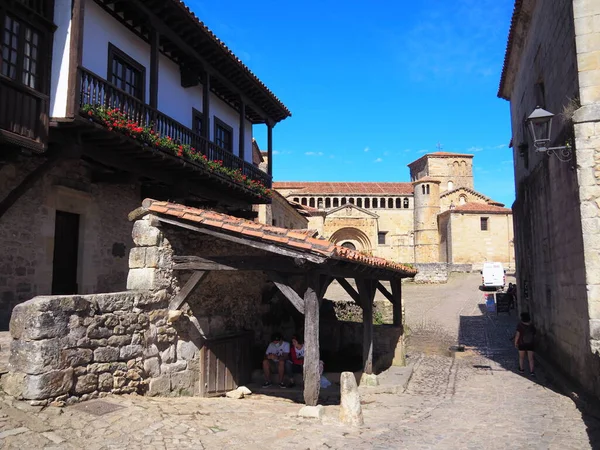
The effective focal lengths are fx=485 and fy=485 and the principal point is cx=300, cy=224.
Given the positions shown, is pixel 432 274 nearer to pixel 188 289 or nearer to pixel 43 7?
pixel 188 289

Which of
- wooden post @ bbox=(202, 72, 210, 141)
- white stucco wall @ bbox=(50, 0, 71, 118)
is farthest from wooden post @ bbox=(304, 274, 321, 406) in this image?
wooden post @ bbox=(202, 72, 210, 141)

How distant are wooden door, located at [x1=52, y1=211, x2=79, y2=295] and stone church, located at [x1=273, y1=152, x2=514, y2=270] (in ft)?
108

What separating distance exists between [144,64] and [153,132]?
8.16 feet

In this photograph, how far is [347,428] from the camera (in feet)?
19.1

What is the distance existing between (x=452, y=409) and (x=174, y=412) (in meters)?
4.14

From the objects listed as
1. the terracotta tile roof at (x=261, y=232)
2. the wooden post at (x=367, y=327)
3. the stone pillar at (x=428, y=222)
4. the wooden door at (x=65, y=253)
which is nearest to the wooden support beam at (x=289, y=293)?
the terracotta tile roof at (x=261, y=232)

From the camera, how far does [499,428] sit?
20.2ft

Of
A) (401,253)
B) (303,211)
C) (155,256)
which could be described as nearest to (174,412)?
(155,256)

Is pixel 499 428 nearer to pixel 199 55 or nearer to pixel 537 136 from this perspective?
pixel 537 136

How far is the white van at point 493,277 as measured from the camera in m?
26.6

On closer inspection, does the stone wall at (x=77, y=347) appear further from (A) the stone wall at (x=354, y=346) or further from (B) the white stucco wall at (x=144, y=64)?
(A) the stone wall at (x=354, y=346)

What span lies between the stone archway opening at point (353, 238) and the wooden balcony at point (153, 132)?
113ft

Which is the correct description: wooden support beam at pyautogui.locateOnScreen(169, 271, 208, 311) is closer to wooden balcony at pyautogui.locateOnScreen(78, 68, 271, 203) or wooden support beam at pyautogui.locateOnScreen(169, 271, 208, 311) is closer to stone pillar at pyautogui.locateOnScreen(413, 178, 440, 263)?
wooden balcony at pyautogui.locateOnScreen(78, 68, 271, 203)

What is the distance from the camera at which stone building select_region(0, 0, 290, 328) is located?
7531 mm
